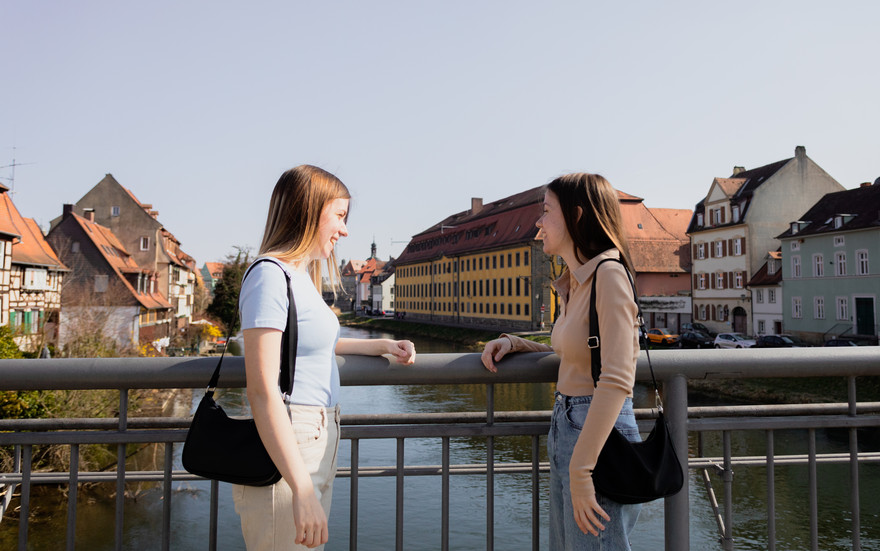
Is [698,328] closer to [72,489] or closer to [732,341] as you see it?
[732,341]

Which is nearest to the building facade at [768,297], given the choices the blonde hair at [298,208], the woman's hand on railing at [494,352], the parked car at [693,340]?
the parked car at [693,340]

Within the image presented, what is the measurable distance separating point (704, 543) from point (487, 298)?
1911 inches

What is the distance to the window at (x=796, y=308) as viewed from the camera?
35.0 metres

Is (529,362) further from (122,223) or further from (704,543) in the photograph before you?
(122,223)

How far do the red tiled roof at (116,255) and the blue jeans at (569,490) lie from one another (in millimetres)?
38551

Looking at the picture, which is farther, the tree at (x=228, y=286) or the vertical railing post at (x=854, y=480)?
the tree at (x=228, y=286)

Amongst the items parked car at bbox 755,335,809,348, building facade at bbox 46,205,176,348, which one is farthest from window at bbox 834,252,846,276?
building facade at bbox 46,205,176,348

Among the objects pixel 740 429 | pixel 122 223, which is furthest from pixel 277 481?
pixel 122 223

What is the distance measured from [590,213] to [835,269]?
36.0 m

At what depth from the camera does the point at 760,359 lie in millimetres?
2418

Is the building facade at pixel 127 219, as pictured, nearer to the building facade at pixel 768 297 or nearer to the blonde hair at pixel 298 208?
the building facade at pixel 768 297

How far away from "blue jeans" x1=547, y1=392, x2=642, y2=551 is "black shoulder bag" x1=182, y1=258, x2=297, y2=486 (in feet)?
2.83

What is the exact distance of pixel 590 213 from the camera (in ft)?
7.05

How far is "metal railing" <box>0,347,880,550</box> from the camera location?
2.21 metres
